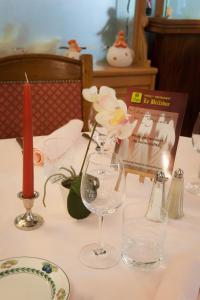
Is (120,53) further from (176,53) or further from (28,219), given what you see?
(28,219)

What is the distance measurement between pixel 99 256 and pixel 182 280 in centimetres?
20

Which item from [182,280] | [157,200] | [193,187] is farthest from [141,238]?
[193,187]

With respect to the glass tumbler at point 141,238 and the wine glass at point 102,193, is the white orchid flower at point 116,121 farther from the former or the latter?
the glass tumbler at point 141,238

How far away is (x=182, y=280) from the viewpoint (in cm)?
59

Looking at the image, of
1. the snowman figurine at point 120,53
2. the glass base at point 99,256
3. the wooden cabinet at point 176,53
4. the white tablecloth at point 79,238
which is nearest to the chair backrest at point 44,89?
the white tablecloth at point 79,238

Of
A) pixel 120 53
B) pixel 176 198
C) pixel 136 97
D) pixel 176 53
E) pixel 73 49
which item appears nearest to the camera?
pixel 176 198

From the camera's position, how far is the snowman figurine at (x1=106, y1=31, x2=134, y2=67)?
259 centimetres

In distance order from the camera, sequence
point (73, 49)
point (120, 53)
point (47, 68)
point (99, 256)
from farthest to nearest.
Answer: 1. point (120, 53)
2. point (73, 49)
3. point (47, 68)
4. point (99, 256)

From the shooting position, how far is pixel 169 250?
0.78 meters

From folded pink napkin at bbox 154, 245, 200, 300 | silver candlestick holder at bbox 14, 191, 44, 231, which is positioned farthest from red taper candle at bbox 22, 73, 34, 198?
folded pink napkin at bbox 154, 245, 200, 300

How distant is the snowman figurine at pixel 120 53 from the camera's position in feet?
8.48

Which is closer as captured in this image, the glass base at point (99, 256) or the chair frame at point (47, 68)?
the glass base at point (99, 256)

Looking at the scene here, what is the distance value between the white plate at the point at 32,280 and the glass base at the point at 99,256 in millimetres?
81

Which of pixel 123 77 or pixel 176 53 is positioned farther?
pixel 176 53
